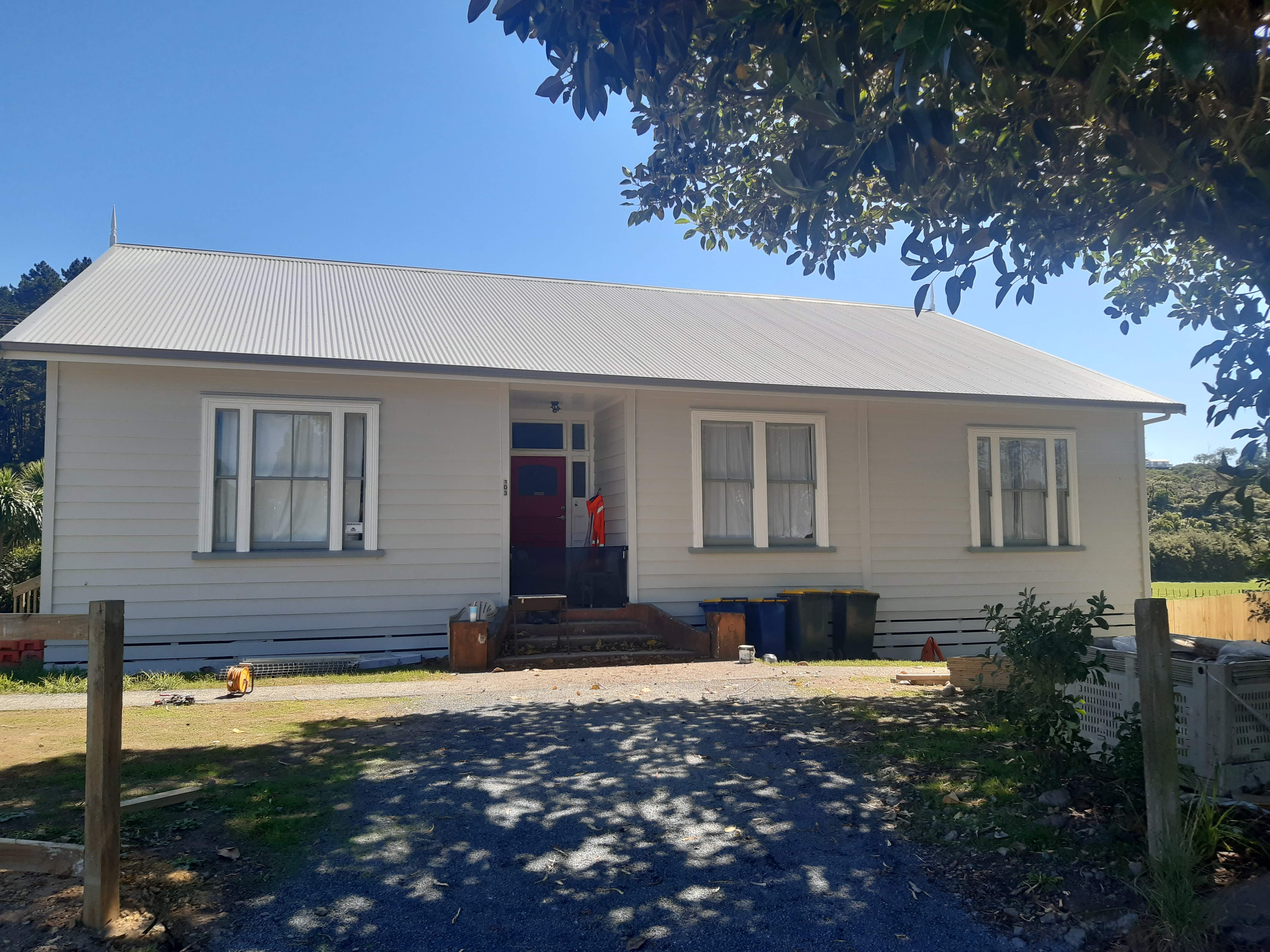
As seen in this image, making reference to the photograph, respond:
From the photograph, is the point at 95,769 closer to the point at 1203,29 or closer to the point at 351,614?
the point at 1203,29

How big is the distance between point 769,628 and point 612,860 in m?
7.36

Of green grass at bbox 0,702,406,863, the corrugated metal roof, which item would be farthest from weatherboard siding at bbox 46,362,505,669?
green grass at bbox 0,702,406,863

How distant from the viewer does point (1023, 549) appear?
13359 millimetres

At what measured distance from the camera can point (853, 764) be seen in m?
5.63

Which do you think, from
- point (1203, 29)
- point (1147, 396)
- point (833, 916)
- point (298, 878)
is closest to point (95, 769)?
point (298, 878)

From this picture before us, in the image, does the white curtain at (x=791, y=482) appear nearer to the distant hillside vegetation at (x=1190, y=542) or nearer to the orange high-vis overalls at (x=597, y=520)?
the orange high-vis overalls at (x=597, y=520)

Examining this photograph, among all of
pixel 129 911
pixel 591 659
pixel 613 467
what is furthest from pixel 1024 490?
pixel 129 911

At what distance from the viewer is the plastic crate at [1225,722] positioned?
4.40 meters

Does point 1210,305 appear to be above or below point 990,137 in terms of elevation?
below

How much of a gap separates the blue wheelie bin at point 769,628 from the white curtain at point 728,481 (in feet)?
4.28

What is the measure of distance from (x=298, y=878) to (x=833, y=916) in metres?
2.30

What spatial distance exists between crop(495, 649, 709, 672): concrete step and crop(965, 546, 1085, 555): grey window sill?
5189 mm

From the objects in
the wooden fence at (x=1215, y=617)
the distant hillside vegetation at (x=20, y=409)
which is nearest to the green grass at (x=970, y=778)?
the wooden fence at (x=1215, y=617)

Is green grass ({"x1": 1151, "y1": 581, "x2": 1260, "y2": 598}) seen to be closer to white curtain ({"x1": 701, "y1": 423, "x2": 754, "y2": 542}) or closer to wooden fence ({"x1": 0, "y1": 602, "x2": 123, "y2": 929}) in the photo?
white curtain ({"x1": 701, "y1": 423, "x2": 754, "y2": 542})
